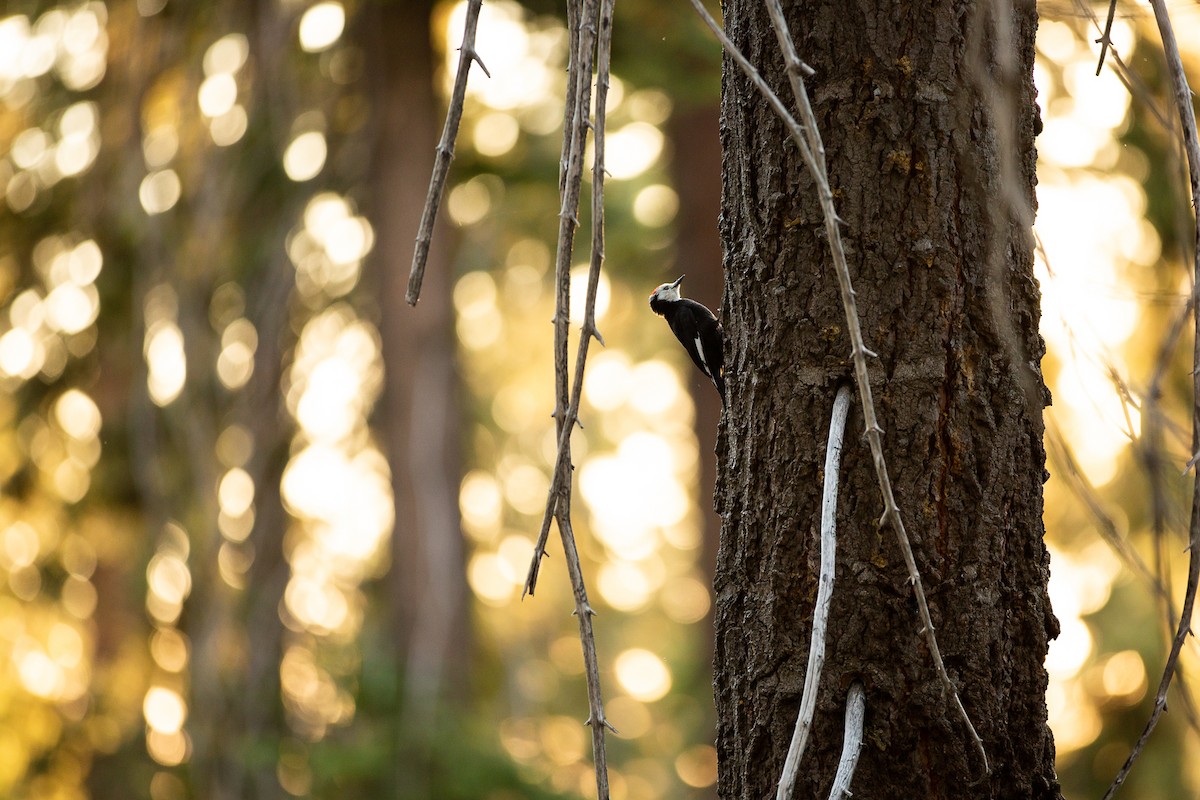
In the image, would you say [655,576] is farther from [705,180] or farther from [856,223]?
[856,223]

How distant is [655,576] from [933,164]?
794 inches

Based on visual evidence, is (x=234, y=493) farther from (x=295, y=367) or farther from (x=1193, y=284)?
(x=1193, y=284)

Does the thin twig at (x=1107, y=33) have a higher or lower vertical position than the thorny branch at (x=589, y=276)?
higher

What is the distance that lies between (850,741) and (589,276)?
0.66 m

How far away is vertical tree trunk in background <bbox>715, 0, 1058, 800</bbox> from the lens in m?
1.42

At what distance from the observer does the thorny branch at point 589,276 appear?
1.23 m

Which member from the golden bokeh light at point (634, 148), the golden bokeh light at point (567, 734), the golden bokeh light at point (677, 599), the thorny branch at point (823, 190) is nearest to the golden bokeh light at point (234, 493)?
the golden bokeh light at point (634, 148)

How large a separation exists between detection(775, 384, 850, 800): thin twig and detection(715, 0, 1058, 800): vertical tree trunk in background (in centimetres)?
3

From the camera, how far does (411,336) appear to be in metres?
5.82

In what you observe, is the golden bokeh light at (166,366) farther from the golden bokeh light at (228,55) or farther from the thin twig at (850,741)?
the thin twig at (850,741)

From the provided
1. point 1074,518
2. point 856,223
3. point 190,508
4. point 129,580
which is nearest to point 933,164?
point 856,223

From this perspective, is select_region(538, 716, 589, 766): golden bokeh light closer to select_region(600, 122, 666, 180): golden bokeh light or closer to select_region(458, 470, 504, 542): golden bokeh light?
select_region(458, 470, 504, 542): golden bokeh light

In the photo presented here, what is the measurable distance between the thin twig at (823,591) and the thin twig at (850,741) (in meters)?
0.06

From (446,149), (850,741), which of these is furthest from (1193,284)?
(446,149)
